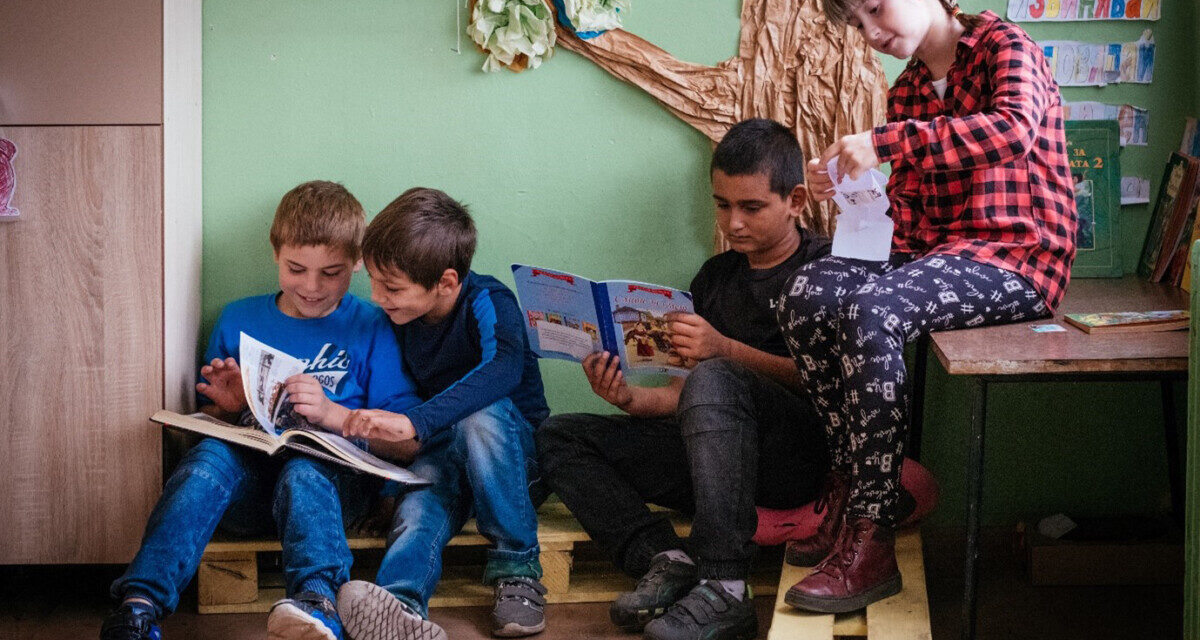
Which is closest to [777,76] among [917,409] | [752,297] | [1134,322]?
[752,297]

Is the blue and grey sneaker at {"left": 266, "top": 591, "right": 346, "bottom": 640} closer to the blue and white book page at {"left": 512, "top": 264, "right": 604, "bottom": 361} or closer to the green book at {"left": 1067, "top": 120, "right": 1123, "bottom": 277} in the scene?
the blue and white book page at {"left": 512, "top": 264, "right": 604, "bottom": 361}

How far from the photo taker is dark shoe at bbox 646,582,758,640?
2275 millimetres

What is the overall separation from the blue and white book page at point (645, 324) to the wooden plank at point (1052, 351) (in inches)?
22.2

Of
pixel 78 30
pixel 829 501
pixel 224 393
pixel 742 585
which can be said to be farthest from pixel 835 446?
pixel 78 30

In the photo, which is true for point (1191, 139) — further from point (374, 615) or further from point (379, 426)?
point (374, 615)

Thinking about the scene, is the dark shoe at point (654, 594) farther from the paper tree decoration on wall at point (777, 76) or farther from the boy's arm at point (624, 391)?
the paper tree decoration on wall at point (777, 76)

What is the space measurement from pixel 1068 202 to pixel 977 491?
2.32 feet

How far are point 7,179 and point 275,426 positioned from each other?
0.83 m

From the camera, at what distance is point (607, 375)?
257 centimetres

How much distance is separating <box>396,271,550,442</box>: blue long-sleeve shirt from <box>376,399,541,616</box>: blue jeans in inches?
2.1

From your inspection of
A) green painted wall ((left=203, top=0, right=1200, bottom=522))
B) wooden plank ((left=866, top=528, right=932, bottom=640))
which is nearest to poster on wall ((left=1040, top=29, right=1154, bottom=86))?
green painted wall ((left=203, top=0, right=1200, bottom=522))

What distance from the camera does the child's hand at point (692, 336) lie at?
8.09ft

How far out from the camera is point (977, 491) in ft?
6.54

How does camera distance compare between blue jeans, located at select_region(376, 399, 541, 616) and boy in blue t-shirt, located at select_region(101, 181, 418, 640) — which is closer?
boy in blue t-shirt, located at select_region(101, 181, 418, 640)
